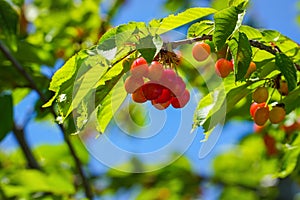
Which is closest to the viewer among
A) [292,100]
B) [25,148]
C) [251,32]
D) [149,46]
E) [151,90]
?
[149,46]

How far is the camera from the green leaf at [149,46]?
1340mm

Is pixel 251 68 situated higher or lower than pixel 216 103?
higher

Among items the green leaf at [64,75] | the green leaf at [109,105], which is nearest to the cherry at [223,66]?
the green leaf at [109,105]

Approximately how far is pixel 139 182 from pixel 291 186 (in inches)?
38.2

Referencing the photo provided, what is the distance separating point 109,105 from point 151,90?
14 cm

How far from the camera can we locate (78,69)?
4.53 ft

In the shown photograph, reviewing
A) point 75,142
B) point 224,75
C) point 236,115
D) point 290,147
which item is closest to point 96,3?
point 75,142

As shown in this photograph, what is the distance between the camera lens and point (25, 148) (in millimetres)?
2957

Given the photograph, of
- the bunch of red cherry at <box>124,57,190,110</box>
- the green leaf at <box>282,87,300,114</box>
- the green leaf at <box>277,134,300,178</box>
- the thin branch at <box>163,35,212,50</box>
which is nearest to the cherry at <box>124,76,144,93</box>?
the bunch of red cherry at <box>124,57,190,110</box>

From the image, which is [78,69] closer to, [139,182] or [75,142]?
[75,142]

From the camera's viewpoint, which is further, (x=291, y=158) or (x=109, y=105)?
(x=291, y=158)

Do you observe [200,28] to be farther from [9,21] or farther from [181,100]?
[9,21]

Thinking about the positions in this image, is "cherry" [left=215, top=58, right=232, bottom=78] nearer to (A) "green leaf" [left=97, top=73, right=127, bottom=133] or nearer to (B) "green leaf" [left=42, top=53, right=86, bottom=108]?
(A) "green leaf" [left=97, top=73, right=127, bottom=133]

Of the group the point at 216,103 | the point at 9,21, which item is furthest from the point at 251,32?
the point at 9,21
